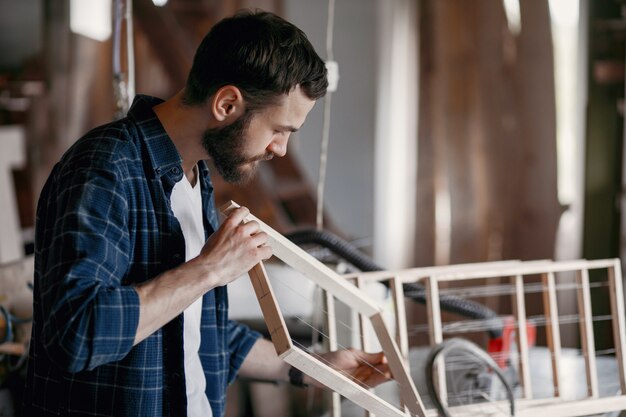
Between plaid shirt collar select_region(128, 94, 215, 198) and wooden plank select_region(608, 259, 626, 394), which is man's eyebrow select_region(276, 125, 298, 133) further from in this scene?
wooden plank select_region(608, 259, 626, 394)

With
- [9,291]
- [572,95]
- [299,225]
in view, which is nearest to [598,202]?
[572,95]

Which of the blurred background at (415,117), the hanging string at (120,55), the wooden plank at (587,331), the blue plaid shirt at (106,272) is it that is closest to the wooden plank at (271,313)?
the blue plaid shirt at (106,272)

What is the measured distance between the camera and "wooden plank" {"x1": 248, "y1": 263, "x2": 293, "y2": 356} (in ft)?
3.50

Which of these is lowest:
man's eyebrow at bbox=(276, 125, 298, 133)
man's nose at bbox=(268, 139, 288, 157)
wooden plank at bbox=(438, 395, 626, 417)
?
wooden plank at bbox=(438, 395, 626, 417)

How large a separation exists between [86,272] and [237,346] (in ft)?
1.77

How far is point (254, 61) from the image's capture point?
112 cm

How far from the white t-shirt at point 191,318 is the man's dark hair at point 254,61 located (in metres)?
0.18

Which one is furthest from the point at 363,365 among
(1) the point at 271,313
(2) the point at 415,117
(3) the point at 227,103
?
(2) the point at 415,117

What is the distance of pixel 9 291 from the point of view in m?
2.16

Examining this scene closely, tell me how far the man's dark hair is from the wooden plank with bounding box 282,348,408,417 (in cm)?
41

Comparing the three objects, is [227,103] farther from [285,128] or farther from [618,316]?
[618,316]

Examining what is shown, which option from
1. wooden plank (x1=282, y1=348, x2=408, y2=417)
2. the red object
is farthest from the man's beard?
the red object

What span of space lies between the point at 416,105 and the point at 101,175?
9.78 ft

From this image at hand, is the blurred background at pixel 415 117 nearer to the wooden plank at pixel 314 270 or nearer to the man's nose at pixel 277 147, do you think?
the wooden plank at pixel 314 270
